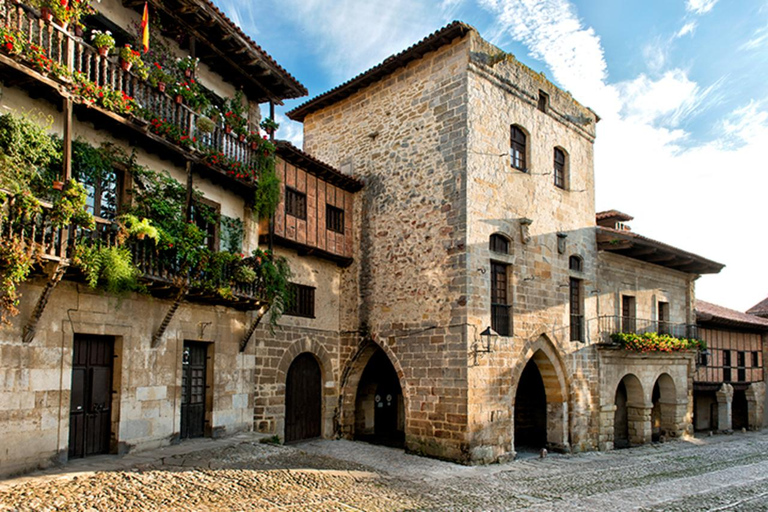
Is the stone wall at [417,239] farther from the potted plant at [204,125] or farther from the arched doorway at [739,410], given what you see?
the arched doorway at [739,410]

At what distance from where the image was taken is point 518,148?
17.4m

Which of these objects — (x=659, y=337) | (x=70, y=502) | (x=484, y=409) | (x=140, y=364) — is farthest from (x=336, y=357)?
(x=659, y=337)

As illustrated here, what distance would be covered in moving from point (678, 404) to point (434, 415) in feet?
38.6

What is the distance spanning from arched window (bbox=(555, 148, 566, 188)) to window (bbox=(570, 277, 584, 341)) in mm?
3014

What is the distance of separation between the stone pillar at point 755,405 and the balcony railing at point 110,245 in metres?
23.9

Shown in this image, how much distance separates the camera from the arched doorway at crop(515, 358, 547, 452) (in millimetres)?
19422

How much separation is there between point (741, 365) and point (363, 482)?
22860 mm

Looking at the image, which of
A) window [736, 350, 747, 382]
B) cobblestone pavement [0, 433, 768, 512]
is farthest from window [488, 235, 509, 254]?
window [736, 350, 747, 382]

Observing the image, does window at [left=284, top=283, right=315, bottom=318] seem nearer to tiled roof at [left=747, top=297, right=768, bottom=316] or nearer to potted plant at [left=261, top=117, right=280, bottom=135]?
potted plant at [left=261, top=117, right=280, bottom=135]

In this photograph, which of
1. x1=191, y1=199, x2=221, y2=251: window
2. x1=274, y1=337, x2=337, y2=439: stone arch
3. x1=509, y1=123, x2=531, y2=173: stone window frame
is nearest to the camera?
x1=191, y1=199, x2=221, y2=251: window

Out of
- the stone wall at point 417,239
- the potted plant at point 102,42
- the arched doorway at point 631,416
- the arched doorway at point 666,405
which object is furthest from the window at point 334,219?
the arched doorway at point 666,405

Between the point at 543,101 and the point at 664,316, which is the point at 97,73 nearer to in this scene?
the point at 543,101

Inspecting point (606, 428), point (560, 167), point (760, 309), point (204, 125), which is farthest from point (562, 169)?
point (760, 309)

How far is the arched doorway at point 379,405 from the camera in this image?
18020 mm
